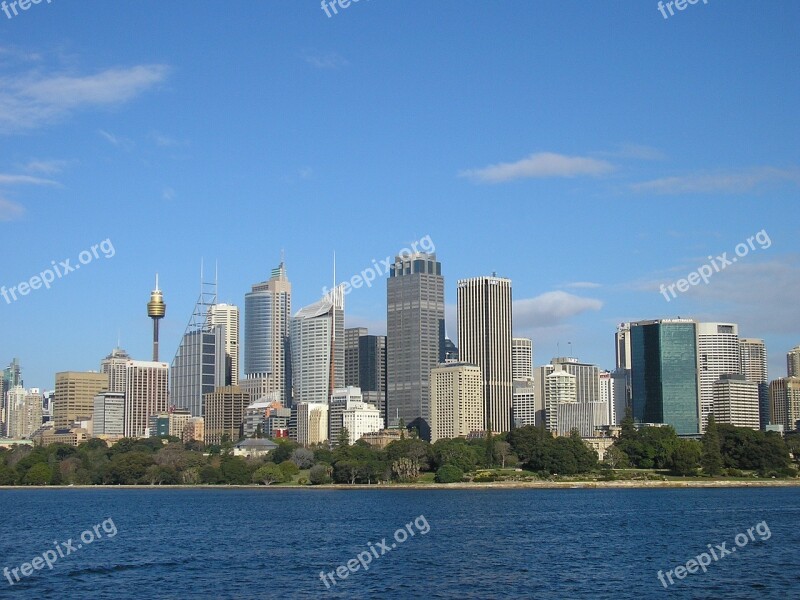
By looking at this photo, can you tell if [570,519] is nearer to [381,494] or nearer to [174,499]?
[381,494]

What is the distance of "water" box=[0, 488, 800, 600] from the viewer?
64.1 metres

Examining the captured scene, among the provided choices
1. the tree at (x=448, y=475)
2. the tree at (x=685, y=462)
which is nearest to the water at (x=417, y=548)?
the tree at (x=448, y=475)

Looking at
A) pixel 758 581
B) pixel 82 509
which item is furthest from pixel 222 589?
pixel 82 509

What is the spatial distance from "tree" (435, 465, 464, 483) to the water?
39839mm

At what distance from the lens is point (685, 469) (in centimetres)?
19638

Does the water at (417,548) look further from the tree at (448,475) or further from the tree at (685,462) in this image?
the tree at (685,462)

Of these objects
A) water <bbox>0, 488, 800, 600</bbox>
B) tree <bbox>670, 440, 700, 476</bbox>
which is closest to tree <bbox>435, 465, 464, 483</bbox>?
tree <bbox>670, 440, 700, 476</bbox>

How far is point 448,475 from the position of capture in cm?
18875

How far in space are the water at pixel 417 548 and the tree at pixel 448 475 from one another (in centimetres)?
3984

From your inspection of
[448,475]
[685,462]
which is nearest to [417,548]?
[448,475]

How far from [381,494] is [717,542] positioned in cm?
8953

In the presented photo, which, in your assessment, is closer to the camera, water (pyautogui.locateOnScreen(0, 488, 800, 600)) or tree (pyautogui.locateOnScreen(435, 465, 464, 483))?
water (pyautogui.locateOnScreen(0, 488, 800, 600))

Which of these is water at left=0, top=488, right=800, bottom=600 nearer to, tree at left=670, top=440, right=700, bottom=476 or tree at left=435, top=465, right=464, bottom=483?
tree at left=435, top=465, right=464, bottom=483

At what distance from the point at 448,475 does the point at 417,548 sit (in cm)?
10555
